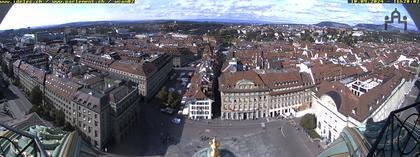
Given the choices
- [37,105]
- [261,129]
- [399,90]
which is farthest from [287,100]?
[37,105]

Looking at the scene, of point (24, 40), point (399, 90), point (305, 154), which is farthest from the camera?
point (24, 40)

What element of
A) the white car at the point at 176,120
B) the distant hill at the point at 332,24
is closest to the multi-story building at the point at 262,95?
the white car at the point at 176,120

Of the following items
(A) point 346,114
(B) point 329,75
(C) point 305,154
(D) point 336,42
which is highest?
(D) point 336,42

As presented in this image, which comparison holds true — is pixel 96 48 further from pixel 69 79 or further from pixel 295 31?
pixel 295 31

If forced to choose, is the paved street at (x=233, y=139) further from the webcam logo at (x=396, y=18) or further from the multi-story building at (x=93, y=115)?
the webcam logo at (x=396, y=18)

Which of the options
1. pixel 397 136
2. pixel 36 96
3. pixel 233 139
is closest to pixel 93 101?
pixel 36 96

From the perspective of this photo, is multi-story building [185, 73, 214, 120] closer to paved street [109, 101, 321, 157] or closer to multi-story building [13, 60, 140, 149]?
paved street [109, 101, 321, 157]
